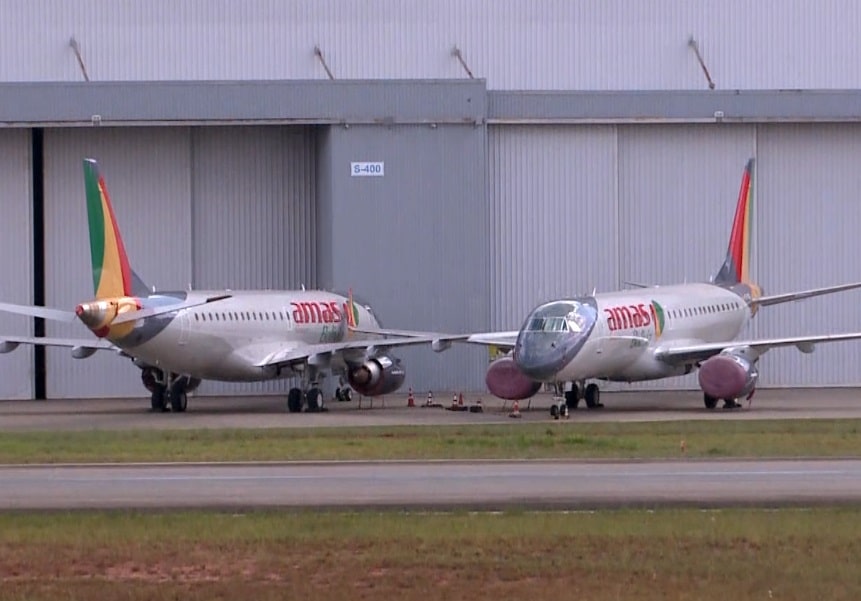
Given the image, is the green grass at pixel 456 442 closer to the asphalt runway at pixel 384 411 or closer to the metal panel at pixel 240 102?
the asphalt runway at pixel 384 411

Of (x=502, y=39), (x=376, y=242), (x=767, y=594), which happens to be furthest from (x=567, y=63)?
(x=767, y=594)

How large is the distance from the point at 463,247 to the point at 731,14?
1213 cm

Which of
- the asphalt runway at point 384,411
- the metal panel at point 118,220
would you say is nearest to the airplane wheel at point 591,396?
the asphalt runway at point 384,411

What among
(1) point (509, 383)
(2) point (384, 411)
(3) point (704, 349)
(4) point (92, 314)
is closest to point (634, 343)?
(3) point (704, 349)

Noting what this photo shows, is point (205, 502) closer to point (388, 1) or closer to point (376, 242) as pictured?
point (376, 242)

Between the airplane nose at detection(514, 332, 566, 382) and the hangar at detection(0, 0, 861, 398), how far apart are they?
10.1 m

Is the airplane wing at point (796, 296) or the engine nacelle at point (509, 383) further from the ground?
the airplane wing at point (796, 296)

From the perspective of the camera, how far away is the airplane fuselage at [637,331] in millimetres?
38969

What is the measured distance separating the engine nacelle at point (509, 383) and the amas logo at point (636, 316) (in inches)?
98.5

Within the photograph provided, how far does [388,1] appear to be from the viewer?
168 ft

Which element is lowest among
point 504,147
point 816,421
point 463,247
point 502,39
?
point 816,421

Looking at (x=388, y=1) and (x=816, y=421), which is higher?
(x=388, y=1)

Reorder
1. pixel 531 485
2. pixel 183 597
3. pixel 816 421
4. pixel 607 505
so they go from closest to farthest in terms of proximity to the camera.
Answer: pixel 183 597, pixel 607 505, pixel 531 485, pixel 816 421

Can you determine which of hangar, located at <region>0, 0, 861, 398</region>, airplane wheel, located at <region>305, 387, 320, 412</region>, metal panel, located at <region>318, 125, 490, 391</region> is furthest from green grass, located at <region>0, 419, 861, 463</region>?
hangar, located at <region>0, 0, 861, 398</region>
